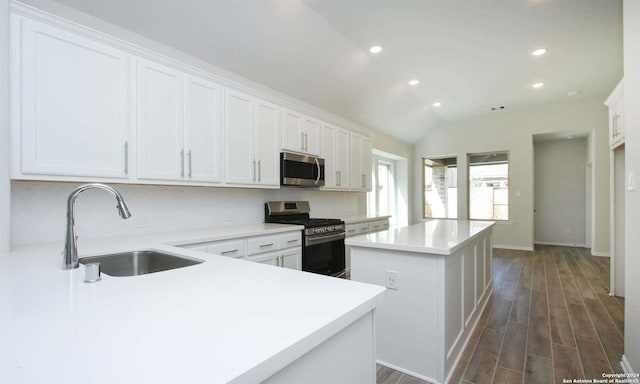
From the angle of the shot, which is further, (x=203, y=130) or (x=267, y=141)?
(x=267, y=141)

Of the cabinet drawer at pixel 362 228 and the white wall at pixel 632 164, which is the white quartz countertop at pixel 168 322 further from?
the cabinet drawer at pixel 362 228

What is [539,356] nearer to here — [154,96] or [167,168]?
[167,168]

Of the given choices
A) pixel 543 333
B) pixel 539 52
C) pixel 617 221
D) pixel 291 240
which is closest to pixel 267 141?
pixel 291 240

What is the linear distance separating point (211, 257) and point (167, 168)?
1.28 metres

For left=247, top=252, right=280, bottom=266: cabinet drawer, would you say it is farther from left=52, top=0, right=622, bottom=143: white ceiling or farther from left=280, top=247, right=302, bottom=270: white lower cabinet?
left=52, top=0, right=622, bottom=143: white ceiling

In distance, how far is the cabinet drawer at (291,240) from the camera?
2.89m

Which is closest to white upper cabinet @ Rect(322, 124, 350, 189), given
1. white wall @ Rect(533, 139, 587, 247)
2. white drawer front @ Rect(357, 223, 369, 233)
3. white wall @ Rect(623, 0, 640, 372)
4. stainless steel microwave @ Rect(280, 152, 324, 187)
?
stainless steel microwave @ Rect(280, 152, 324, 187)

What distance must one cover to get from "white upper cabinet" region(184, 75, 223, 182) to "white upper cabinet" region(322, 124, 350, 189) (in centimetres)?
168

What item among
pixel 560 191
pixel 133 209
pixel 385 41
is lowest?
pixel 133 209

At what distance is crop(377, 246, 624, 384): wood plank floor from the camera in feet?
6.34

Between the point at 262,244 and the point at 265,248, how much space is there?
2.4 inches

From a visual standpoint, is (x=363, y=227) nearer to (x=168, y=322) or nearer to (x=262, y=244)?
(x=262, y=244)

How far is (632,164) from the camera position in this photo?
1.76 metres

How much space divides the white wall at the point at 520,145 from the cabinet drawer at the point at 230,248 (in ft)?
19.6
